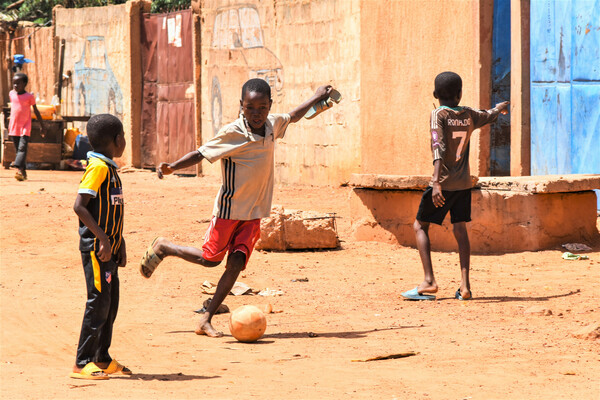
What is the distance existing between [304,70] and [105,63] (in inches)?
278

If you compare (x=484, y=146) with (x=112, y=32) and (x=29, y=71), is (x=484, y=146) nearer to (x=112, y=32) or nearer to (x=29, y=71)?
(x=112, y=32)

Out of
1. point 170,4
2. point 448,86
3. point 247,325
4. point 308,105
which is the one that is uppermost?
point 170,4

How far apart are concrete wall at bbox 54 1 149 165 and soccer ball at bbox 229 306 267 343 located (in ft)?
44.7

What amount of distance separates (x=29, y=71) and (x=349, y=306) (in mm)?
19162

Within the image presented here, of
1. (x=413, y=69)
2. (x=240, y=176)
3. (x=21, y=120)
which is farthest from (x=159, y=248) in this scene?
(x=21, y=120)

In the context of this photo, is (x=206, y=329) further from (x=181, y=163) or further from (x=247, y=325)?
(x=181, y=163)

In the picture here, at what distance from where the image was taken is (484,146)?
10.0 metres

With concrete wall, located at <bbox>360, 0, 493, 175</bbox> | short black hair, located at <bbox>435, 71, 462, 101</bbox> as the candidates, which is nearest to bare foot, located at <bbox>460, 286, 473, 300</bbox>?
short black hair, located at <bbox>435, 71, 462, 101</bbox>

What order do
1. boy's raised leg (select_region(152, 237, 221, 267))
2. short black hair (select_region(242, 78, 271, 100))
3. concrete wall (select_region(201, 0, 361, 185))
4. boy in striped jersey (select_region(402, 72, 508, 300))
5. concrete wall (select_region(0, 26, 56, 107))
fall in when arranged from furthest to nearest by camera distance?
concrete wall (select_region(0, 26, 56, 107)) → concrete wall (select_region(201, 0, 361, 185)) → boy in striped jersey (select_region(402, 72, 508, 300)) → boy's raised leg (select_region(152, 237, 221, 267)) → short black hair (select_region(242, 78, 271, 100))

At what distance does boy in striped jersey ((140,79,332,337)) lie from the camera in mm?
5461

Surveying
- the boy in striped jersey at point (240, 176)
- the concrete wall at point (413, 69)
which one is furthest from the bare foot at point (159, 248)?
the concrete wall at point (413, 69)

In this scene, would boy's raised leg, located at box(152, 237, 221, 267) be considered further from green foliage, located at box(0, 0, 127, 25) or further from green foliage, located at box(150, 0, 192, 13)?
green foliage, located at box(0, 0, 127, 25)

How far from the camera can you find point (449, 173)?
6465 mm

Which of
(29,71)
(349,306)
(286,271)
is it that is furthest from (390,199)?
(29,71)
